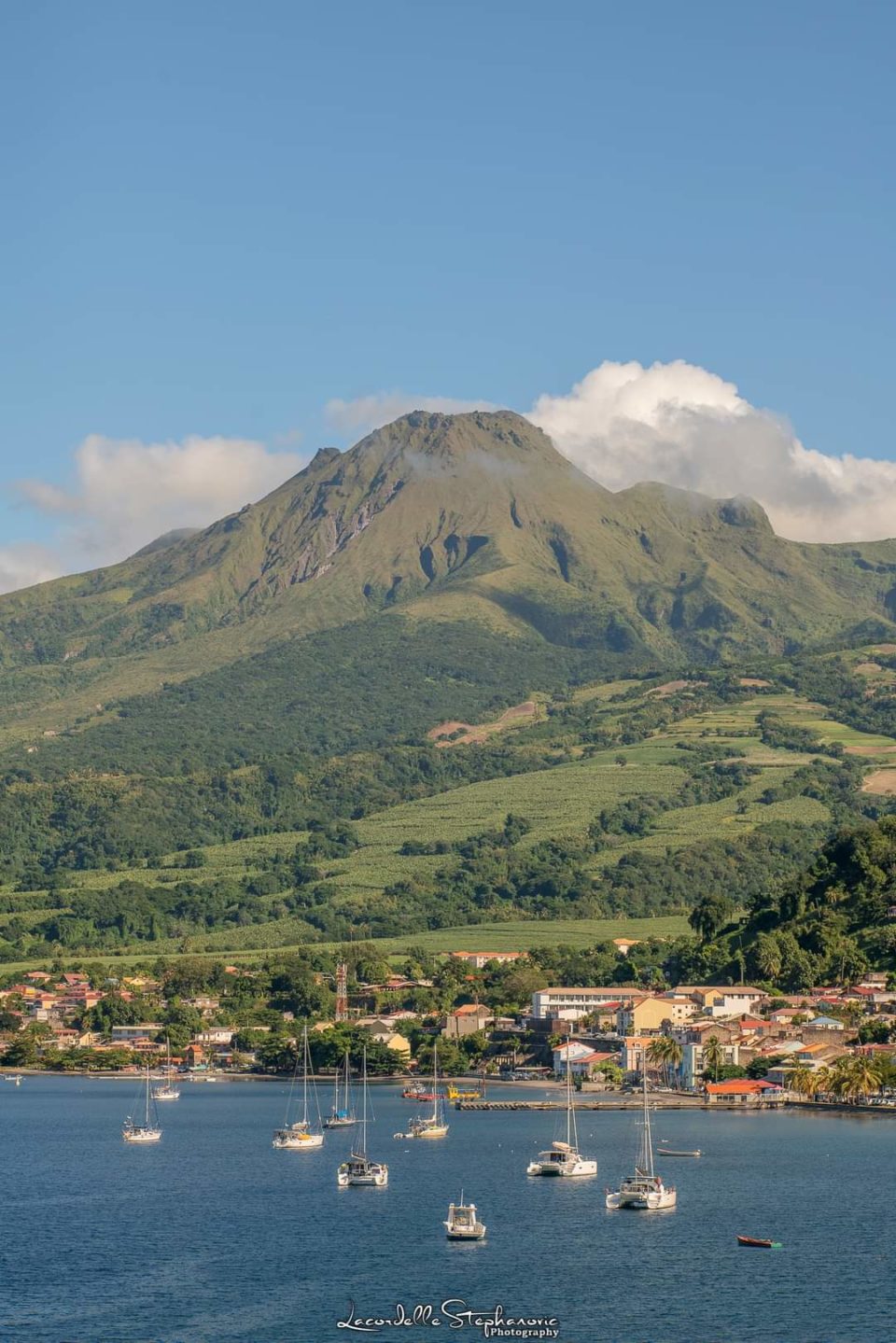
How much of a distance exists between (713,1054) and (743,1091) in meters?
11.7

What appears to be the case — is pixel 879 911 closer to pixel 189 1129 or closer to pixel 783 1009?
pixel 783 1009

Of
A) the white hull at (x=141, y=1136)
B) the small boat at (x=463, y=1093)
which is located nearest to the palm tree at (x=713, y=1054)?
the small boat at (x=463, y=1093)

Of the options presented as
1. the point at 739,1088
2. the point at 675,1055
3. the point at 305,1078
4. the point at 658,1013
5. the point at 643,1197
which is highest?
the point at 658,1013

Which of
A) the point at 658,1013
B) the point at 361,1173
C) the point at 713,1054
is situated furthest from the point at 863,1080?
the point at 361,1173

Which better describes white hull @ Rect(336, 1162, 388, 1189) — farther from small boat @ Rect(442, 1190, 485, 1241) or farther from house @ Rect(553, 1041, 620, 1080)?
house @ Rect(553, 1041, 620, 1080)

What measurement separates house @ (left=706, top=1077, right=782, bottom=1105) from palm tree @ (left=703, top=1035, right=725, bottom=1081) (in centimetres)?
931

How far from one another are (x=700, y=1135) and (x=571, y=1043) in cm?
6036

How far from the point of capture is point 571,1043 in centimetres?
19362

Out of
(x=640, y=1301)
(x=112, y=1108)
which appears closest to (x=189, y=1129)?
(x=112, y=1108)

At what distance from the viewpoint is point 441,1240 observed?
9219 cm

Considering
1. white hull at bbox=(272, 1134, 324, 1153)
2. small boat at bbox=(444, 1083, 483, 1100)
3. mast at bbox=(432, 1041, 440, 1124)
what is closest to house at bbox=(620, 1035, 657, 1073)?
small boat at bbox=(444, 1083, 483, 1100)

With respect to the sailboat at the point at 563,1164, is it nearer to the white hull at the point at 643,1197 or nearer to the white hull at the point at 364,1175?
the white hull at the point at 364,1175

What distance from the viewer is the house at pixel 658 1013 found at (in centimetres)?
19050

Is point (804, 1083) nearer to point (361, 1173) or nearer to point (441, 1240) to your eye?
point (361, 1173)
